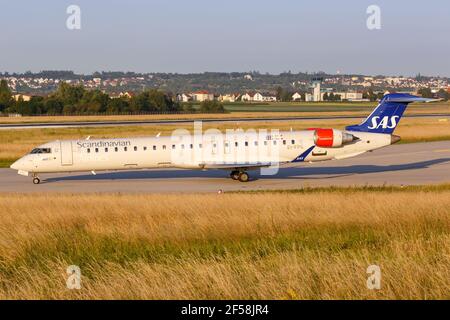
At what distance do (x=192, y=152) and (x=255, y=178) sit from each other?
4172 millimetres

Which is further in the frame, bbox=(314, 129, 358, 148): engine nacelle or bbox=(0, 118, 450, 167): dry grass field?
bbox=(0, 118, 450, 167): dry grass field

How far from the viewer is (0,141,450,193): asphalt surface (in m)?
31.7

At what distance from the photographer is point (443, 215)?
15398 millimetres

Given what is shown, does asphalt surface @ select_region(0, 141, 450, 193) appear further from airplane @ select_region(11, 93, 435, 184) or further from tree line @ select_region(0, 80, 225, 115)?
tree line @ select_region(0, 80, 225, 115)

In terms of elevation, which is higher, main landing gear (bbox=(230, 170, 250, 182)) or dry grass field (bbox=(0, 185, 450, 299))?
dry grass field (bbox=(0, 185, 450, 299))

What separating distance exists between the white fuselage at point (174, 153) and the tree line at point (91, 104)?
281ft

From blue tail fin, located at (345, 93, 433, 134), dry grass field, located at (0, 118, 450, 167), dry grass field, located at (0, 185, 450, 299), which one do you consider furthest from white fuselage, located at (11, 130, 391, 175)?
dry grass field, located at (0, 118, 450, 167)

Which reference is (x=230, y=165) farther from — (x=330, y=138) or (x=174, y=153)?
(x=330, y=138)

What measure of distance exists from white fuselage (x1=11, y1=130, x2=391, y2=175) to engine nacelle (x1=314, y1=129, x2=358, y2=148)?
9.9 inches

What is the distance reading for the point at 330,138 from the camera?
3228 centimetres

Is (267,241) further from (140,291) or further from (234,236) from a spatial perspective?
(140,291)

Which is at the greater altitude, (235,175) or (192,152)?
(192,152)

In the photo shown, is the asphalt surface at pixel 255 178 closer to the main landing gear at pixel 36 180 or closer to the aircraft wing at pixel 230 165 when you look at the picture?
the main landing gear at pixel 36 180

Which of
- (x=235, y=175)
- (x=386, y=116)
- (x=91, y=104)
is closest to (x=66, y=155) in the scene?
(x=235, y=175)
